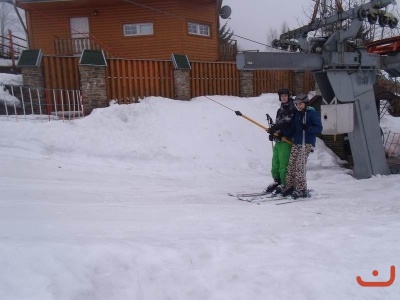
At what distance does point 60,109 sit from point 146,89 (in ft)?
9.97

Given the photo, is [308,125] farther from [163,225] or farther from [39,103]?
[39,103]

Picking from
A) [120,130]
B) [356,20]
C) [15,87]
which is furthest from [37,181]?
[356,20]

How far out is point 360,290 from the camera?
102 inches

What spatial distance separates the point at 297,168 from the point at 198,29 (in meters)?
15.1

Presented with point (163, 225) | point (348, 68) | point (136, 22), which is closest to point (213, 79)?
point (348, 68)

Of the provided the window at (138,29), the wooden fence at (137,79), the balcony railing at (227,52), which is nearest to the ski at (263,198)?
the wooden fence at (137,79)

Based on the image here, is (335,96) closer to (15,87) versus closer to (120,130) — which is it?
(120,130)

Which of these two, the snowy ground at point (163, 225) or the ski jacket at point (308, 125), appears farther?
the ski jacket at point (308, 125)

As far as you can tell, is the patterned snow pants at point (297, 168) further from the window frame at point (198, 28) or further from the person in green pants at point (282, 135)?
the window frame at point (198, 28)

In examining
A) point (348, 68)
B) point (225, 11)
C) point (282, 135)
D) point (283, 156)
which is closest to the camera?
point (282, 135)

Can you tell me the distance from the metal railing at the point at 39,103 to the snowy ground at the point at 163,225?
5.01 ft

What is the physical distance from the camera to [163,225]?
13.0 ft

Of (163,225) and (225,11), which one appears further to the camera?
(225,11)

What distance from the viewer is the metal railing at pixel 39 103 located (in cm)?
1004
